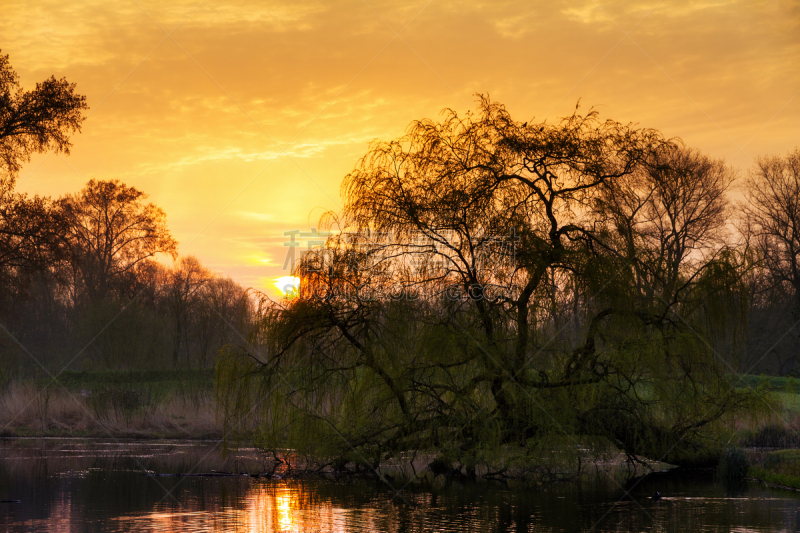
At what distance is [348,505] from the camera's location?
1303cm

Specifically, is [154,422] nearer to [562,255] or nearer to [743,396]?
[562,255]

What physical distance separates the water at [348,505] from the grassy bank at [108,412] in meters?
7.71

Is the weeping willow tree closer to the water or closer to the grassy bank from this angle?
the water

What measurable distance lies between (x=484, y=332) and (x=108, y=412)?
16116 millimetres

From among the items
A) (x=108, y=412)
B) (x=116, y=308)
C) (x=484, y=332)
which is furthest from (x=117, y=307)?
(x=484, y=332)

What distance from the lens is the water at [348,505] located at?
1112cm

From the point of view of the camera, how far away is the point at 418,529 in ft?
35.3

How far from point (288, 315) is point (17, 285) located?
16.7 meters

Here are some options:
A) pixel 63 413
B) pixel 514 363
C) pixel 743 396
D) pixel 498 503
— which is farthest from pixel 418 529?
pixel 63 413

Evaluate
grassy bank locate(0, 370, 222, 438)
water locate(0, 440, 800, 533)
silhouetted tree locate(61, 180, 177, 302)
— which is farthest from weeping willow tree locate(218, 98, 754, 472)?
silhouetted tree locate(61, 180, 177, 302)

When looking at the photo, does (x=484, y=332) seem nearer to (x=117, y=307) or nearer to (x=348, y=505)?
(x=348, y=505)

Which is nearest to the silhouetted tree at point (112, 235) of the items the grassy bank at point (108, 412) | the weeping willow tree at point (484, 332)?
the grassy bank at point (108, 412)

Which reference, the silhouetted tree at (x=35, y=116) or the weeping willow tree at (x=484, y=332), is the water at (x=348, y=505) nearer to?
the weeping willow tree at (x=484, y=332)

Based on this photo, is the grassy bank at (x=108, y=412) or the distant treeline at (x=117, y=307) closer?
the grassy bank at (x=108, y=412)
